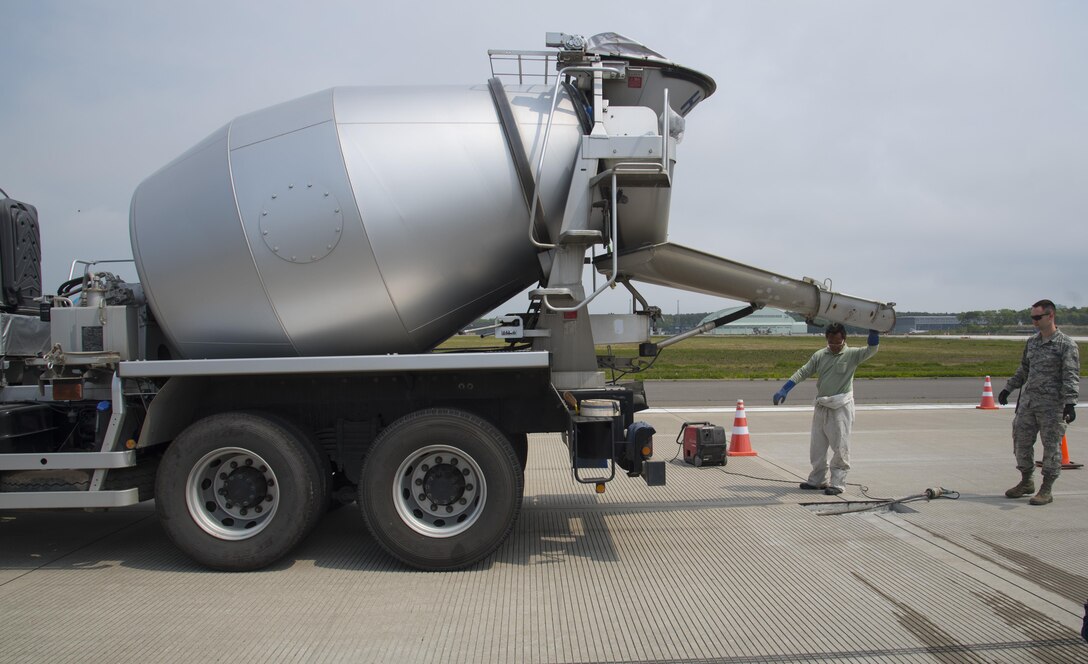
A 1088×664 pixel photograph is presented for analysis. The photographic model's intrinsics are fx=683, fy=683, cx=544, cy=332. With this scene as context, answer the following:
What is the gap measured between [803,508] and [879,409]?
794 centimetres

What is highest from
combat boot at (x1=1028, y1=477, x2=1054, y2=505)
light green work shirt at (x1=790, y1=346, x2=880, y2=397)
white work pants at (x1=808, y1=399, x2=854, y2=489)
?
light green work shirt at (x1=790, y1=346, x2=880, y2=397)

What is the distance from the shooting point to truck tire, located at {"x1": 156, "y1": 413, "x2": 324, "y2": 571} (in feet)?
15.5

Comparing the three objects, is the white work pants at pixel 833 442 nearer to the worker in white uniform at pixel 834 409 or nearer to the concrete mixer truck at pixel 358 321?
the worker in white uniform at pixel 834 409

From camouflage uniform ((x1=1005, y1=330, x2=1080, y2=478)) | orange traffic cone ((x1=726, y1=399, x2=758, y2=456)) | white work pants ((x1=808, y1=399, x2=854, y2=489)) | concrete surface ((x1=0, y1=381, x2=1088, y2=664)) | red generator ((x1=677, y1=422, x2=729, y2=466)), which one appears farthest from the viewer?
orange traffic cone ((x1=726, y1=399, x2=758, y2=456))

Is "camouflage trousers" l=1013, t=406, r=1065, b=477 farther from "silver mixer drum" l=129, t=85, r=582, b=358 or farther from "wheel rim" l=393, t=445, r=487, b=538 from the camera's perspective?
"wheel rim" l=393, t=445, r=487, b=538

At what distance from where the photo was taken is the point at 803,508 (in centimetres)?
617

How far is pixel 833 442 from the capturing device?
674 centimetres

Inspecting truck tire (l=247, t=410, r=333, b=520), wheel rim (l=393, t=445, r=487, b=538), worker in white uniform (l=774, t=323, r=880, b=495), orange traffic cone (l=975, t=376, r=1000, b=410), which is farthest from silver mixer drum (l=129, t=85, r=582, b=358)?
orange traffic cone (l=975, t=376, r=1000, b=410)

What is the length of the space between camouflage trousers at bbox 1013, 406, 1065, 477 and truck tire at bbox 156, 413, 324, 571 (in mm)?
6259

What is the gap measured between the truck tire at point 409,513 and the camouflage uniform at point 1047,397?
4.94 meters

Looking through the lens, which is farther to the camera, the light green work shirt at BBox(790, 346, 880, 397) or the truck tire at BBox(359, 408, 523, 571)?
the light green work shirt at BBox(790, 346, 880, 397)

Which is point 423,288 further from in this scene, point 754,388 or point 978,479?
A: point 754,388

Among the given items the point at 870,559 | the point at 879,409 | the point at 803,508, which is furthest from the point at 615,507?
the point at 879,409

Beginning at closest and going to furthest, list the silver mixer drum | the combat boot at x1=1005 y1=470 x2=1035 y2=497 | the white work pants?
the silver mixer drum, the combat boot at x1=1005 y1=470 x2=1035 y2=497, the white work pants
